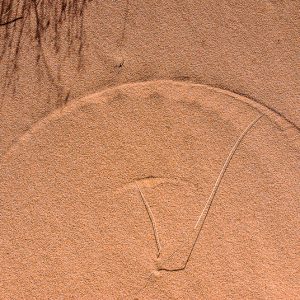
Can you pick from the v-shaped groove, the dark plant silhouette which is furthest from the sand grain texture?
the dark plant silhouette

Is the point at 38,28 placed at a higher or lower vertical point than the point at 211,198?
higher

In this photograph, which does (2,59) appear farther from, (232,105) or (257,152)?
(257,152)

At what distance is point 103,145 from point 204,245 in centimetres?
87

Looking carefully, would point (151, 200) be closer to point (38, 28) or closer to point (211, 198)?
point (211, 198)

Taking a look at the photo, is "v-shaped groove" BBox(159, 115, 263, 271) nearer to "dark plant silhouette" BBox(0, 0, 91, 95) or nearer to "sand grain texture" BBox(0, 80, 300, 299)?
"sand grain texture" BBox(0, 80, 300, 299)

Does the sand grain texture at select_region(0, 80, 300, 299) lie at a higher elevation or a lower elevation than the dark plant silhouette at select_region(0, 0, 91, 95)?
lower

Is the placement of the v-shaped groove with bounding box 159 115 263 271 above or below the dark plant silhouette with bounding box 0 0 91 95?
below

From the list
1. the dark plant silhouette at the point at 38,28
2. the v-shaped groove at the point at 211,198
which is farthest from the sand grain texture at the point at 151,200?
the dark plant silhouette at the point at 38,28

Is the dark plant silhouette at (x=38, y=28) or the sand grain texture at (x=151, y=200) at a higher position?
the dark plant silhouette at (x=38, y=28)

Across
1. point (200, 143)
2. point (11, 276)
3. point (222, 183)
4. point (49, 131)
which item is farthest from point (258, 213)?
point (11, 276)

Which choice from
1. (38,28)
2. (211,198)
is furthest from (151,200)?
(38,28)

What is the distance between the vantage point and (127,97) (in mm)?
2561

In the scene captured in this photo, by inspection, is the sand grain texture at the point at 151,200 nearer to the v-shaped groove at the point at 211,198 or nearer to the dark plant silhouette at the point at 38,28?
the v-shaped groove at the point at 211,198

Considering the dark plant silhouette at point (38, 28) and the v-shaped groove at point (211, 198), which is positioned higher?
the dark plant silhouette at point (38, 28)
